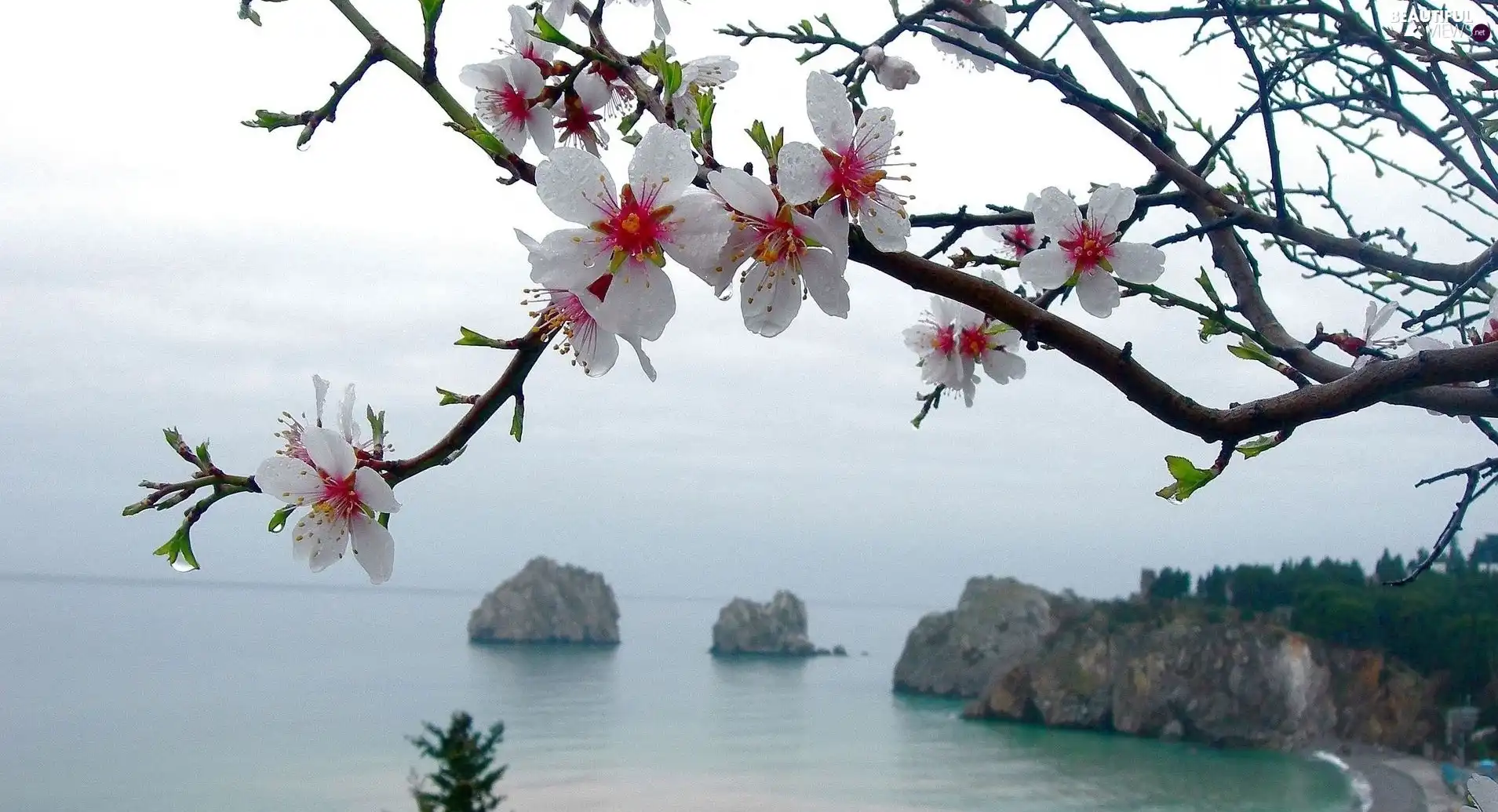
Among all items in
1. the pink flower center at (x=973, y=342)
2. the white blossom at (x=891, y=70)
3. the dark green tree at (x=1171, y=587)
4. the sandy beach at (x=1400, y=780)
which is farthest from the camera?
the dark green tree at (x=1171, y=587)

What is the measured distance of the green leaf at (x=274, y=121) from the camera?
866mm

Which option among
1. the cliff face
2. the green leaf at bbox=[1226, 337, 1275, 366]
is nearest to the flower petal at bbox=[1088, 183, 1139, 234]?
the green leaf at bbox=[1226, 337, 1275, 366]

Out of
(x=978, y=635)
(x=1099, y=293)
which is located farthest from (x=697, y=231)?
(x=978, y=635)

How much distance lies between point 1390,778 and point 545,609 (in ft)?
139

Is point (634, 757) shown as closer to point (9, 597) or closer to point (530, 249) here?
point (530, 249)

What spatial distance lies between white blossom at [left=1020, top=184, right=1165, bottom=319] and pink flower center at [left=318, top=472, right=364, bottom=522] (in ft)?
2.37

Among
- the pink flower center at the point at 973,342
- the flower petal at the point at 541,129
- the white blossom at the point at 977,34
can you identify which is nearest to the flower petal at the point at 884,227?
the flower petal at the point at 541,129

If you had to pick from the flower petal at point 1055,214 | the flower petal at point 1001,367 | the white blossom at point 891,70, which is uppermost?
the white blossom at point 891,70

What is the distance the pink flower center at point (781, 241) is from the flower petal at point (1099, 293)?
546 mm

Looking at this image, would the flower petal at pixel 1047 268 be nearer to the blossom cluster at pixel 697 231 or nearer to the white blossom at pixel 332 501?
the blossom cluster at pixel 697 231

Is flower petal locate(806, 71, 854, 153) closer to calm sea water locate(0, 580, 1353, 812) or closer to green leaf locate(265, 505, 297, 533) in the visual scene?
green leaf locate(265, 505, 297, 533)

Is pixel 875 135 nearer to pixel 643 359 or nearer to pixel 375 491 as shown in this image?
pixel 643 359

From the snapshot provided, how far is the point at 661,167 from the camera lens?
68 centimetres

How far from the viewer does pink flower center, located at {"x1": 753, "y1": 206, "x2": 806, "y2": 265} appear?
2.23 feet
